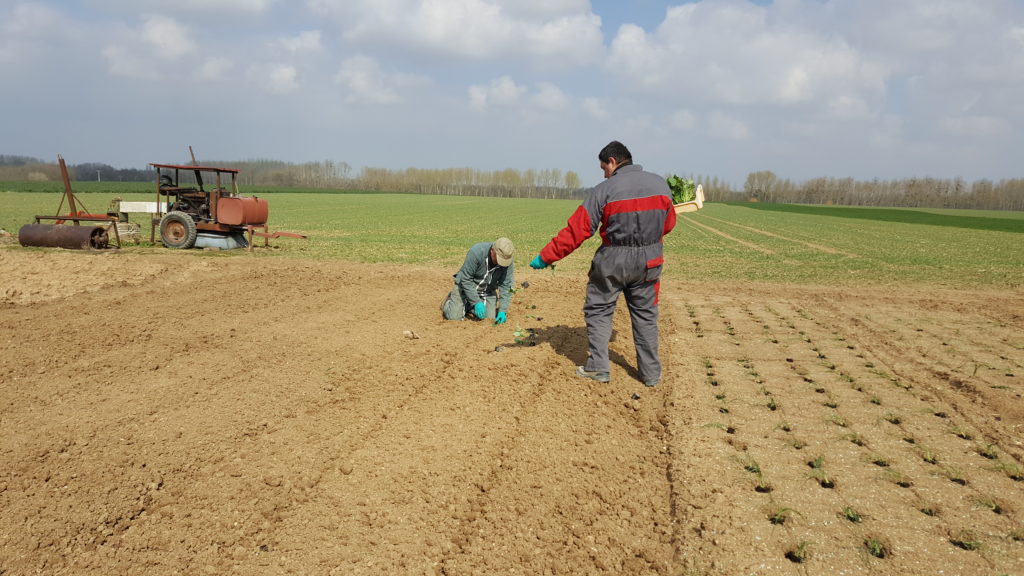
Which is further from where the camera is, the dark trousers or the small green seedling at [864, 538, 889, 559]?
the dark trousers

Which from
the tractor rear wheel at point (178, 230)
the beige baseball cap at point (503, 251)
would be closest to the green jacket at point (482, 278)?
the beige baseball cap at point (503, 251)

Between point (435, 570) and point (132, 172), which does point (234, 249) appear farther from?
point (132, 172)

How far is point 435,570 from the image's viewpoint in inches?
107

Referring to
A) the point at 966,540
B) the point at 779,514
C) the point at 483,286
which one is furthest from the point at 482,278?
the point at 966,540

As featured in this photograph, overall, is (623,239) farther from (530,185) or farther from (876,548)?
(530,185)

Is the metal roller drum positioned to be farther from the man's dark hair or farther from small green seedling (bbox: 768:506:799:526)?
small green seedling (bbox: 768:506:799:526)

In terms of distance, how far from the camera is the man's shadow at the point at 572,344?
6020mm

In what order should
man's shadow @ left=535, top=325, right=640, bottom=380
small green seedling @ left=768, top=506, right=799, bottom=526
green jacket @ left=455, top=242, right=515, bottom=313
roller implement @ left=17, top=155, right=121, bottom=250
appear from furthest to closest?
roller implement @ left=17, top=155, right=121, bottom=250 < green jacket @ left=455, top=242, right=515, bottom=313 < man's shadow @ left=535, top=325, right=640, bottom=380 < small green seedling @ left=768, top=506, right=799, bottom=526

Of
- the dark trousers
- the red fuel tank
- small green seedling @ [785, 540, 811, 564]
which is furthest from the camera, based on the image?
the red fuel tank

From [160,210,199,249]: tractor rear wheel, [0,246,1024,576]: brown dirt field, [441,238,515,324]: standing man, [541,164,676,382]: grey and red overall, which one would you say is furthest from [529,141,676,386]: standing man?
[160,210,199,249]: tractor rear wheel

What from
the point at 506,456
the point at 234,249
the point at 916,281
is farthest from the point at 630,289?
the point at 234,249

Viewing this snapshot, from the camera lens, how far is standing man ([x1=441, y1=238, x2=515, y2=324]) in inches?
277

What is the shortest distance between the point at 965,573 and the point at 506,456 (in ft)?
8.43

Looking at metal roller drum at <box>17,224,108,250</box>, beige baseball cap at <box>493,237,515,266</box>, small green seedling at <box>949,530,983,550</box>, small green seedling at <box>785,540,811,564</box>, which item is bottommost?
small green seedling at <box>785,540,811,564</box>
